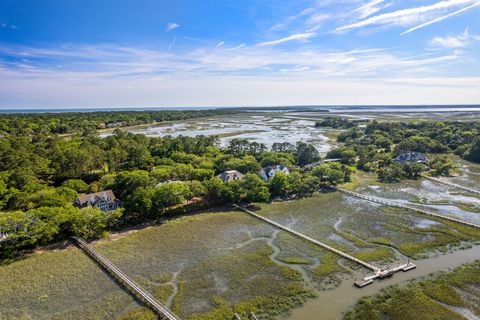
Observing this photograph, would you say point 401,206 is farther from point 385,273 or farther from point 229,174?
point 229,174

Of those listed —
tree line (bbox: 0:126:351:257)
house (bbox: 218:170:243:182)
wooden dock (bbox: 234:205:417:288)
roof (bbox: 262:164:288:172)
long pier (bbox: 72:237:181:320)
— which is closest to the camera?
long pier (bbox: 72:237:181:320)

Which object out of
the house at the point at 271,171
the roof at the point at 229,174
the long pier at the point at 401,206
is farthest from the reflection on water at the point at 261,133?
the roof at the point at 229,174

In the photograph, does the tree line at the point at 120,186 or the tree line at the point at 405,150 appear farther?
the tree line at the point at 405,150

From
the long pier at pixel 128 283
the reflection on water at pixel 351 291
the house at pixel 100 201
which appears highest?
the house at pixel 100 201

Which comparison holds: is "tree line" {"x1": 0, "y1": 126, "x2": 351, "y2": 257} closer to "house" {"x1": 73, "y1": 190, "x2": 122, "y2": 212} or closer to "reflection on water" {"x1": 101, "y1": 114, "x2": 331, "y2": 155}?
"house" {"x1": 73, "y1": 190, "x2": 122, "y2": 212}

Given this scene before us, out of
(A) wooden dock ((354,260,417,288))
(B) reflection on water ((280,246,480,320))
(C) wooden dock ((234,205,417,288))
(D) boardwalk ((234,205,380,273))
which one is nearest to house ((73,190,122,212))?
(D) boardwalk ((234,205,380,273))

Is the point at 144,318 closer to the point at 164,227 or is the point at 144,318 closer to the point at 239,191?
the point at 164,227

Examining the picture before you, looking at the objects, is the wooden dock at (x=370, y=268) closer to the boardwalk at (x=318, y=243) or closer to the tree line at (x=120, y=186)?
the boardwalk at (x=318, y=243)
